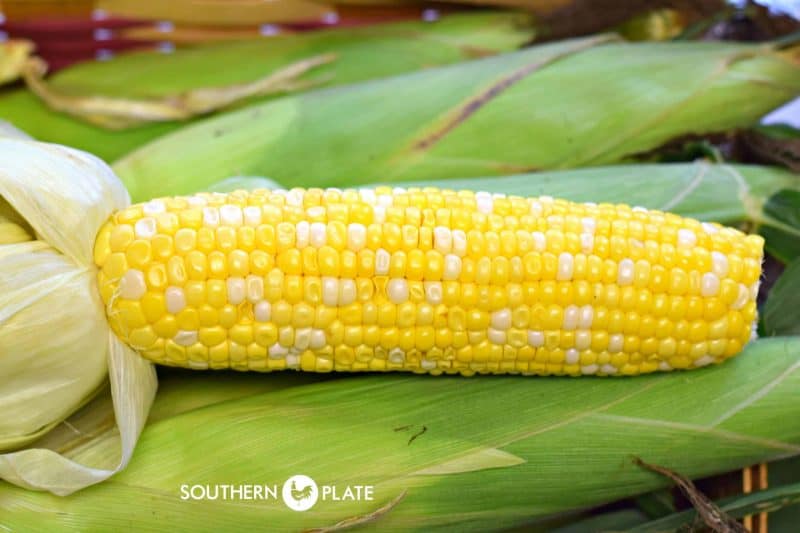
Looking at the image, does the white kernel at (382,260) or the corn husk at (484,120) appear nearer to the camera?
the white kernel at (382,260)

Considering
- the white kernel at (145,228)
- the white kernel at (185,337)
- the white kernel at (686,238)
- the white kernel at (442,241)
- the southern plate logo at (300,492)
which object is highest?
the white kernel at (145,228)

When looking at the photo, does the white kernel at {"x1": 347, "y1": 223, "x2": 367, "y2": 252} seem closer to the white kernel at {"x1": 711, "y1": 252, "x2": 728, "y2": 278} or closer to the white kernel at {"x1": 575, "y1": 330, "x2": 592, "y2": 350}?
the white kernel at {"x1": 575, "y1": 330, "x2": 592, "y2": 350}

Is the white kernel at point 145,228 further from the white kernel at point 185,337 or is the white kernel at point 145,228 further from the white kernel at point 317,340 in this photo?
the white kernel at point 317,340

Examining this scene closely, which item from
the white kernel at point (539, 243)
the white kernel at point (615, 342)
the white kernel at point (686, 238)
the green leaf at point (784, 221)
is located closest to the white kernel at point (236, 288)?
the white kernel at point (539, 243)

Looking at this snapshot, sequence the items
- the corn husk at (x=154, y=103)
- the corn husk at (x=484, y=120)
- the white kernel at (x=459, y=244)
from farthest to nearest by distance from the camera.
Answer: the corn husk at (x=154, y=103)
the corn husk at (x=484, y=120)
the white kernel at (x=459, y=244)

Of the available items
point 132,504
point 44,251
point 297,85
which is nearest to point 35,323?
point 44,251

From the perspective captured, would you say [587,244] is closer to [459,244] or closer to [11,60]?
[459,244]

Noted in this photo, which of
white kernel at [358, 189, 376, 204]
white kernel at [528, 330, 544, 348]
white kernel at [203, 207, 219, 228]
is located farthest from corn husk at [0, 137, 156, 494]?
white kernel at [528, 330, 544, 348]
